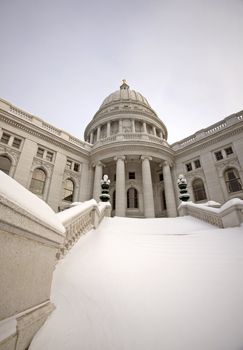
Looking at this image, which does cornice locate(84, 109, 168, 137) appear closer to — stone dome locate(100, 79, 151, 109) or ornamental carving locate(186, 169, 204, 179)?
stone dome locate(100, 79, 151, 109)

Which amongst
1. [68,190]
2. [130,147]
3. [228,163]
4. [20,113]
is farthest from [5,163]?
[228,163]

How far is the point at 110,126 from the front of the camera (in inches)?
1142

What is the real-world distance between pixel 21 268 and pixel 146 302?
6.19ft

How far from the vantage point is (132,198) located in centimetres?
2186

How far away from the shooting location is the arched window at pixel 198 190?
59.2ft

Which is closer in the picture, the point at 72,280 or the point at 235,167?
the point at 72,280

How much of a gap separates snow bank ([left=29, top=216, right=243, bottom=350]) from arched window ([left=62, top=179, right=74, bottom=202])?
48.5 ft

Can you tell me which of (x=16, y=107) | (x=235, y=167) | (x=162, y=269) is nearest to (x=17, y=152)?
(x=16, y=107)

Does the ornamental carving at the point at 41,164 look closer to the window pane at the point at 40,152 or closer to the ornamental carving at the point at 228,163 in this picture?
the window pane at the point at 40,152

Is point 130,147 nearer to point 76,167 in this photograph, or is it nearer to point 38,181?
point 76,167

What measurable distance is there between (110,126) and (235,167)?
19.9 m

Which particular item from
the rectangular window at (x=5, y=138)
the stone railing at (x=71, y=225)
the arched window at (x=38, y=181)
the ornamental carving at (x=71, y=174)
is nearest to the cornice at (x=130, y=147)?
the ornamental carving at (x=71, y=174)

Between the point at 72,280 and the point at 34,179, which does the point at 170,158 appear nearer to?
the point at 34,179

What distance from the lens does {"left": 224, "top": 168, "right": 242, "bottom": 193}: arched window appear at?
16266 millimetres
